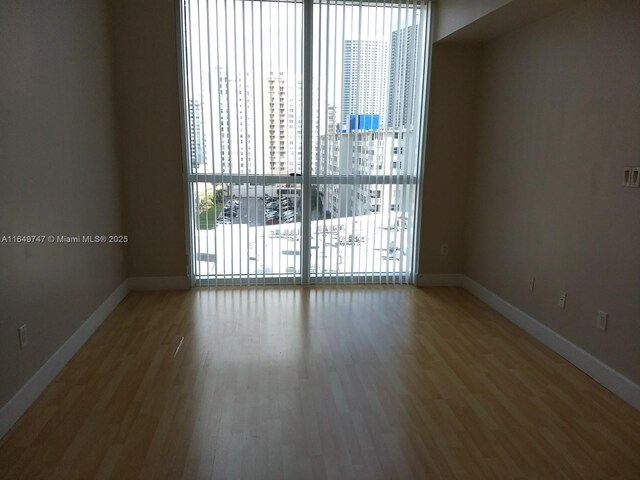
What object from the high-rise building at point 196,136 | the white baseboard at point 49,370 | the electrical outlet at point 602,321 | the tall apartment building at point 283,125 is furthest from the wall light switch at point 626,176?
the white baseboard at point 49,370

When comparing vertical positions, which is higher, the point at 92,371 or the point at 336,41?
the point at 336,41

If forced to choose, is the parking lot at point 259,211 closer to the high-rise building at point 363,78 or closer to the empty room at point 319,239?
the empty room at point 319,239

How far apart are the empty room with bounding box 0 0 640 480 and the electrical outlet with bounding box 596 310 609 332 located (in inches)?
0.5

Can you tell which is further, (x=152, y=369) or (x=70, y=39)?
(x=70, y=39)

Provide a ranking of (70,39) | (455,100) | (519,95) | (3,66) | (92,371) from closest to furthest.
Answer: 1. (3,66)
2. (92,371)
3. (70,39)
4. (519,95)
5. (455,100)

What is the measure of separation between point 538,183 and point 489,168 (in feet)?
2.51

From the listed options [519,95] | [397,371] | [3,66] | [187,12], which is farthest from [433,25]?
[3,66]

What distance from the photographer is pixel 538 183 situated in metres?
3.50

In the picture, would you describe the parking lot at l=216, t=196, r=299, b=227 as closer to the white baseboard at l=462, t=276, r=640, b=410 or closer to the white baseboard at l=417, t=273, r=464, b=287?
the white baseboard at l=417, t=273, r=464, b=287

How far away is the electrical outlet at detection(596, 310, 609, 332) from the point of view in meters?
2.81

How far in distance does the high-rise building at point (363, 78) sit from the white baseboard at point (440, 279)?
64.9 inches

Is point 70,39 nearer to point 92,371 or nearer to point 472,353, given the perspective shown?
point 92,371

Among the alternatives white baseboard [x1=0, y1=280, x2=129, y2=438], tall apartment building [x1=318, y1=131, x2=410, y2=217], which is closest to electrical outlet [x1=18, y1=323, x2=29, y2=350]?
white baseboard [x1=0, y1=280, x2=129, y2=438]

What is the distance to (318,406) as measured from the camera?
99.0 inches
